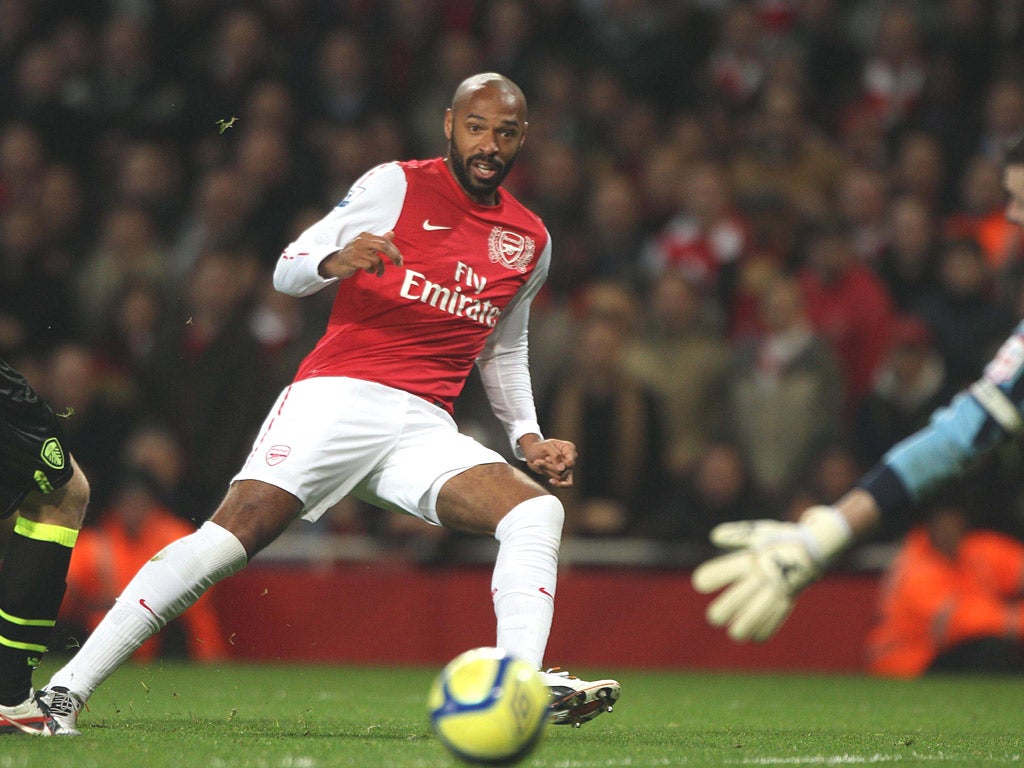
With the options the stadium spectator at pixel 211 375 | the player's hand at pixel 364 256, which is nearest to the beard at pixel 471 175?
the player's hand at pixel 364 256

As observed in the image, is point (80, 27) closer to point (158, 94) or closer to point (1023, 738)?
A: point (158, 94)

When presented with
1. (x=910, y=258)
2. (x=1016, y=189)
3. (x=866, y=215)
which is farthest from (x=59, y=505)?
(x=866, y=215)

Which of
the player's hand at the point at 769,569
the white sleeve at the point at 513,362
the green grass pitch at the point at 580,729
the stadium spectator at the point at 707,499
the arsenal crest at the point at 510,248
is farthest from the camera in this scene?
the stadium spectator at the point at 707,499

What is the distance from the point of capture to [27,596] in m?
5.46

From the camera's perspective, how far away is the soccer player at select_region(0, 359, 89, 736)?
5344mm

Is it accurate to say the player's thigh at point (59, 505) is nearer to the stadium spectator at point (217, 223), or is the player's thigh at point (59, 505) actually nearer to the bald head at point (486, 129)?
the bald head at point (486, 129)

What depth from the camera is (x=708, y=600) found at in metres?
10.5

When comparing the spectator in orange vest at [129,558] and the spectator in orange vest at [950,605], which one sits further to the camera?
the spectator in orange vest at [129,558]

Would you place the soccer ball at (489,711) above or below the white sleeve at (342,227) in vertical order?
below

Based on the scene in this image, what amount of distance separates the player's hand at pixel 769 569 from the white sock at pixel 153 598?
87.7 inches

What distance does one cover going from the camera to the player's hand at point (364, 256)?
5.30m

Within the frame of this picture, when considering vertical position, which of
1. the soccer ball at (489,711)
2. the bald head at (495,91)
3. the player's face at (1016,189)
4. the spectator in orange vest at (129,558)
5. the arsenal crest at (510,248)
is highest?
the player's face at (1016,189)

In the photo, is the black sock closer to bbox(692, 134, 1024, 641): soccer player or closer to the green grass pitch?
the green grass pitch

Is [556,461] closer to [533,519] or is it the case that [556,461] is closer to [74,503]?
[533,519]
